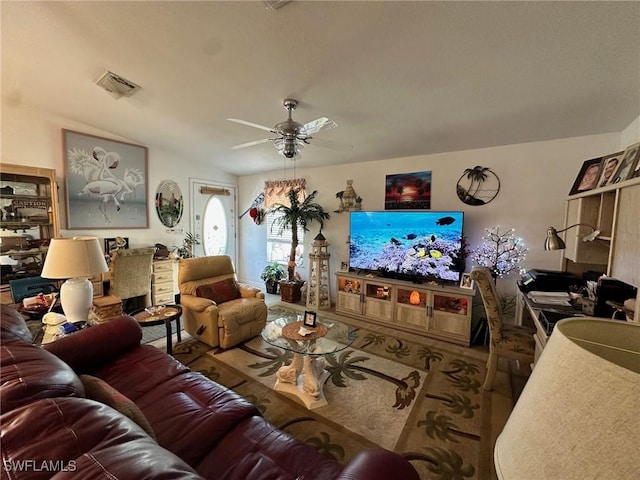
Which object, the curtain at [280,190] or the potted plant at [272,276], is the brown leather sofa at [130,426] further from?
the curtain at [280,190]

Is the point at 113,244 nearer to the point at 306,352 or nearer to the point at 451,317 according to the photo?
the point at 306,352

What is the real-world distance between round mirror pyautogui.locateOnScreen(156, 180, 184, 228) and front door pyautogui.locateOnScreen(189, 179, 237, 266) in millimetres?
244

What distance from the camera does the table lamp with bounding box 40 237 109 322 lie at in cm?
187

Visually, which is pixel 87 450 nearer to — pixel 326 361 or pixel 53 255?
pixel 53 255

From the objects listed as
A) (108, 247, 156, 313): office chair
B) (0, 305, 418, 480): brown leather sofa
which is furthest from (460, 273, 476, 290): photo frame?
(108, 247, 156, 313): office chair

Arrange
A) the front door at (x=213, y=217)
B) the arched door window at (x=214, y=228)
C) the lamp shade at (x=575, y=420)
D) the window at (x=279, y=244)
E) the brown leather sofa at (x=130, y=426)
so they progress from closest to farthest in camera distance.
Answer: the lamp shade at (x=575, y=420) → the brown leather sofa at (x=130, y=426) → the window at (x=279, y=244) → the front door at (x=213, y=217) → the arched door window at (x=214, y=228)

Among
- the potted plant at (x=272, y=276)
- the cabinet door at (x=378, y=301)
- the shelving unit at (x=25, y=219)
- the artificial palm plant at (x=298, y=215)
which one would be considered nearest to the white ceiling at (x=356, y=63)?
the shelving unit at (x=25, y=219)

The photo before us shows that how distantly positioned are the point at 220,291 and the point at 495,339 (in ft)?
9.35

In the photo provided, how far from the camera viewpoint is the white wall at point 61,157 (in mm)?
3316

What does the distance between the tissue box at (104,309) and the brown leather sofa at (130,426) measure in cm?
150

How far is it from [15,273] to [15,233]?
0.51 metres

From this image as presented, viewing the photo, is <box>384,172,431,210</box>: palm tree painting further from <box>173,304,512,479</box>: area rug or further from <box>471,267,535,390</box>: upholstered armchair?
<box>173,304,512,479</box>: area rug

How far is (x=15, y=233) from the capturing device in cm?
337

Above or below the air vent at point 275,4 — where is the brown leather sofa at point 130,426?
below
